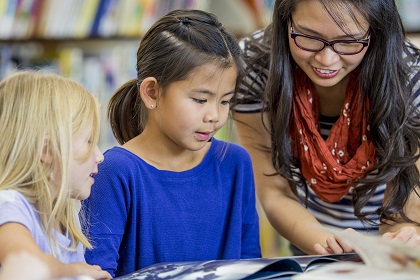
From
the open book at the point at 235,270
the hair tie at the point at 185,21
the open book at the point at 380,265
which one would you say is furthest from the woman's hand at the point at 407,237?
the hair tie at the point at 185,21

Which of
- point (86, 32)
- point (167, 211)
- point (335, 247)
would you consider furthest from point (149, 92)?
point (86, 32)

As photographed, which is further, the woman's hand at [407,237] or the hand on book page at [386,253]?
the woman's hand at [407,237]

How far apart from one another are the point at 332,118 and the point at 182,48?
0.42 m

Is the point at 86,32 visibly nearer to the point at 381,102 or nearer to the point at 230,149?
the point at 230,149

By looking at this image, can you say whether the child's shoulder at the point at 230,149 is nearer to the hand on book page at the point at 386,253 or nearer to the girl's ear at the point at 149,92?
the girl's ear at the point at 149,92

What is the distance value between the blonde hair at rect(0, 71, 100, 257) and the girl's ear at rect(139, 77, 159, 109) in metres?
0.25

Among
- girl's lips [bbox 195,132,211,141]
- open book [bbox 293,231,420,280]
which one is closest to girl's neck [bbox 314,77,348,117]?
girl's lips [bbox 195,132,211,141]

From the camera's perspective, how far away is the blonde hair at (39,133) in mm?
1188

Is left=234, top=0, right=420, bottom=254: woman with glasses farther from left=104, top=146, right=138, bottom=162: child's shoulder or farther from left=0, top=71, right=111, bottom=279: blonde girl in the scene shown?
left=0, top=71, right=111, bottom=279: blonde girl

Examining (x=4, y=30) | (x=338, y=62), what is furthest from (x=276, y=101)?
(x=4, y=30)

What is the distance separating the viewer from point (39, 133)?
1.19 meters

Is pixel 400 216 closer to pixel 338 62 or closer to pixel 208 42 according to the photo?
pixel 338 62

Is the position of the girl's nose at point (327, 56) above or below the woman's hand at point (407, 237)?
above

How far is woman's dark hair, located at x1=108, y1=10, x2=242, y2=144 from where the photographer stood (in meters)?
1.46
